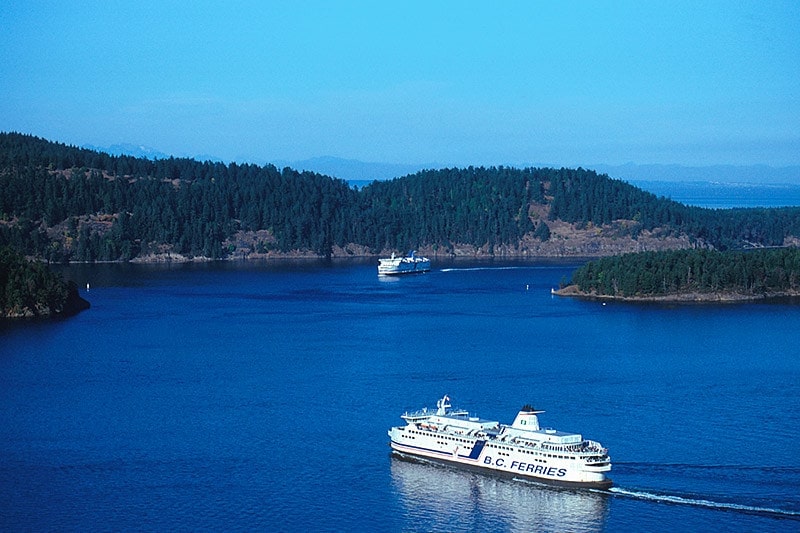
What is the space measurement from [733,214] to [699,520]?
158 m

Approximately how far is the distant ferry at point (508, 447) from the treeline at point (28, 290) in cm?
4697

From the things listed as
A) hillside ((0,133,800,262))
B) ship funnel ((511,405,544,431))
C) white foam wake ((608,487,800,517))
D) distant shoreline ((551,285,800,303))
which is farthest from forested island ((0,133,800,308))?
white foam wake ((608,487,800,517))

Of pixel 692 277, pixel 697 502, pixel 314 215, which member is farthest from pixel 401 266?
pixel 697 502

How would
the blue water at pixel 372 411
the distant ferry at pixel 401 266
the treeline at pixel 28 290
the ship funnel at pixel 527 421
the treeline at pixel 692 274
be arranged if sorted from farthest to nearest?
the distant ferry at pixel 401 266 → the treeline at pixel 692 274 → the treeline at pixel 28 290 → the ship funnel at pixel 527 421 → the blue water at pixel 372 411

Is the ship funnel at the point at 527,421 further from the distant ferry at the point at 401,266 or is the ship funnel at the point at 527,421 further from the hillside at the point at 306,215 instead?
the hillside at the point at 306,215

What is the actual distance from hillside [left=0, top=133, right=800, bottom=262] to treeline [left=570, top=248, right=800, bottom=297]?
54.5 m

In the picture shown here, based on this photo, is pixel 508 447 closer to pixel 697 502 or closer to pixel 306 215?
pixel 697 502

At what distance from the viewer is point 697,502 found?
36625mm

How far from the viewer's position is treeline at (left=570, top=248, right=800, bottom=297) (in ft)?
316

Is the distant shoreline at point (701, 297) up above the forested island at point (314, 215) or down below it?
below

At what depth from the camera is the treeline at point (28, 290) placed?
82688 mm

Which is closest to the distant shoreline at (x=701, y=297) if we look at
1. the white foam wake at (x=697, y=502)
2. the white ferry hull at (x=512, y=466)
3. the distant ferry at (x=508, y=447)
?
the distant ferry at (x=508, y=447)

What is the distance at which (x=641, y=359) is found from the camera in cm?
6394

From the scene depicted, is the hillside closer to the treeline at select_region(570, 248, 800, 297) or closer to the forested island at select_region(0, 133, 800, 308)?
the forested island at select_region(0, 133, 800, 308)
